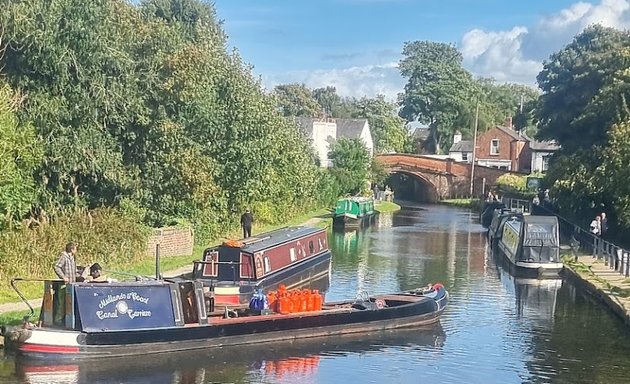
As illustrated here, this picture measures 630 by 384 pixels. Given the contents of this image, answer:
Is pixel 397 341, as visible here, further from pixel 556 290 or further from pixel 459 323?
pixel 556 290

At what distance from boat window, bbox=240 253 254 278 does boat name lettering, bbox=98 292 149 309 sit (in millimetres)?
7389

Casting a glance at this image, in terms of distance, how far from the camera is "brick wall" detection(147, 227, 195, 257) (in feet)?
93.7

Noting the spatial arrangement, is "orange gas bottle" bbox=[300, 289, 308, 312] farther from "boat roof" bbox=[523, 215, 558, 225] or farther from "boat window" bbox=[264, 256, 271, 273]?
"boat roof" bbox=[523, 215, 558, 225]

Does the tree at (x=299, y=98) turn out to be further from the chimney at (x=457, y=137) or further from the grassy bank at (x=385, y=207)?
the grassy bank at (x=385, y=207)

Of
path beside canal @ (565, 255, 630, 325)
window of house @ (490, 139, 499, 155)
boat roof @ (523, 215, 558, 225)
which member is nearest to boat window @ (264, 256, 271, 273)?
path beside canal @ (565, 255, 630, 325)

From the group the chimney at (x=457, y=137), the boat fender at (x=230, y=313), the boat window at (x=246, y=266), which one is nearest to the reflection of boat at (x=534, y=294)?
Answer: the boat window at (x=246, y=266)

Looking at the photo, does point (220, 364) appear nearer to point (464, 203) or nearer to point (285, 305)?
point (285, 305)

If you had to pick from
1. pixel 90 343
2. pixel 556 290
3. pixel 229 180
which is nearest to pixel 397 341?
pixel 90 343

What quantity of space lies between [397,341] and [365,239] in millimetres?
24356

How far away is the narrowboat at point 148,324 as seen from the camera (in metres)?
16.4

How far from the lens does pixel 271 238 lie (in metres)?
28.7

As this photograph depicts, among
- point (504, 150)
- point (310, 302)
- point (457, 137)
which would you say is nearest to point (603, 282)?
point (310, 302)

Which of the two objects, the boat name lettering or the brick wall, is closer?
the boat name lettering

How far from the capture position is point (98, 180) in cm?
2705
